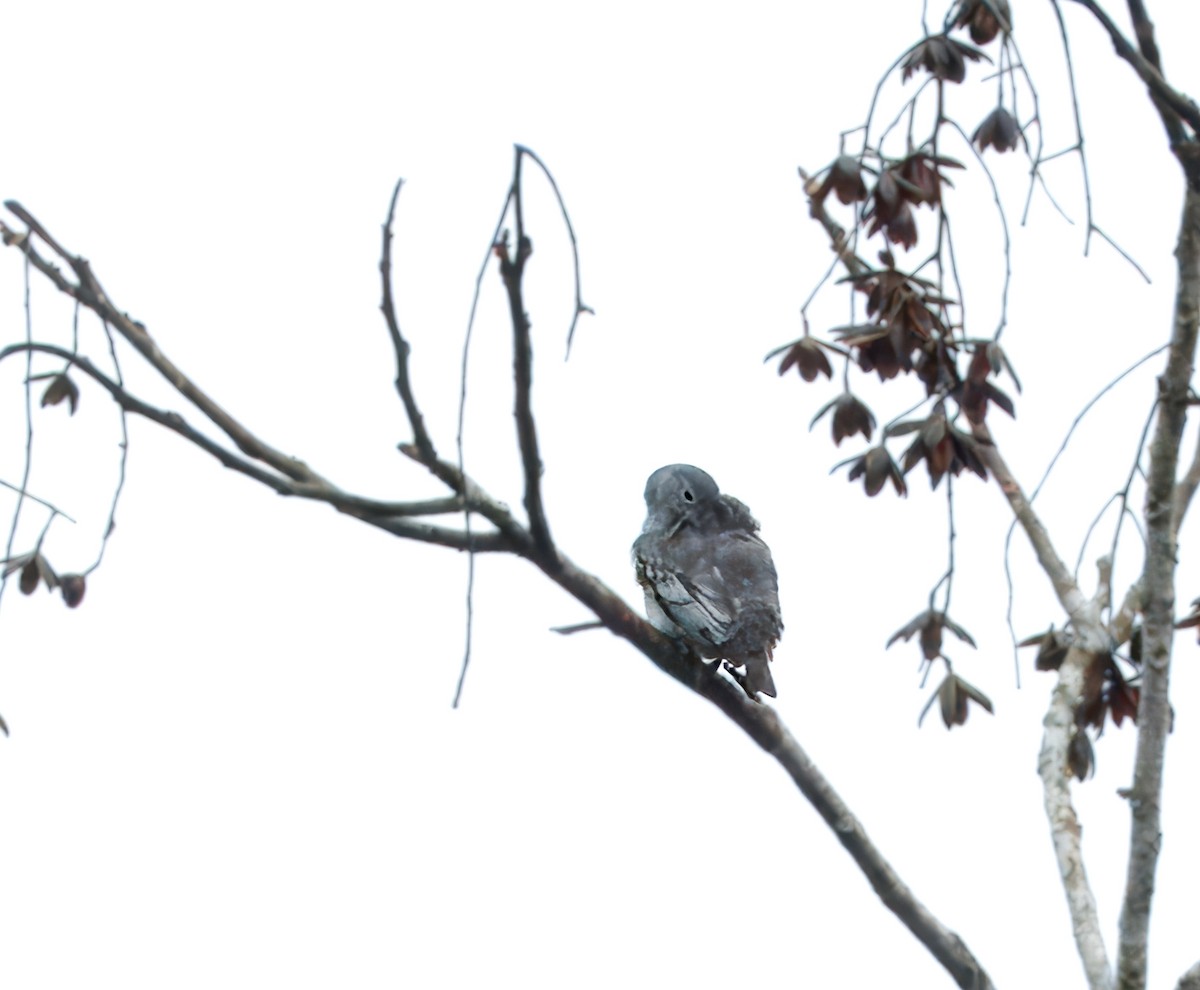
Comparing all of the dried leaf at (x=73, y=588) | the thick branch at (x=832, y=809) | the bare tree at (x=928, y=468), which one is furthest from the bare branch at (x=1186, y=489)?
the dried leaf at (x=73, y=588)

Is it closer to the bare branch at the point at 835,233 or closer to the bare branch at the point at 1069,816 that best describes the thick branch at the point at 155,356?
the bare branch at the point at 835,233

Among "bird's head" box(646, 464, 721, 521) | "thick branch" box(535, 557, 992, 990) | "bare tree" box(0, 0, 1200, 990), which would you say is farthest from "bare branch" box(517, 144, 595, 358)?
"bird's head" box(646, 464, 721, 521)

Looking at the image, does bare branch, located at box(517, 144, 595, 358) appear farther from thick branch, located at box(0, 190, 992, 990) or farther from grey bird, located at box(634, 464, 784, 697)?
grey bird, located at box(634, 464, 784, 697)

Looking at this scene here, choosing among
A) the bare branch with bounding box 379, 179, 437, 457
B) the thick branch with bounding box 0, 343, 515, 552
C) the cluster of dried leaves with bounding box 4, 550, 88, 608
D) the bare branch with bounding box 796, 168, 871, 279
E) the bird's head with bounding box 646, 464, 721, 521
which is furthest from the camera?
the bird's head with bounding box 646, 464, 721, 521

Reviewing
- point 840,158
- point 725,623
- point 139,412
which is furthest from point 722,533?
point 139,412

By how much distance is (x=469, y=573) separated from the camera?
2428mm

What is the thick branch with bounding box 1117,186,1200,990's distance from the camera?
3168 mm

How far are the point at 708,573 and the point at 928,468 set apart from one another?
135 cm

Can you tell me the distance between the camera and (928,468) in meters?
3.30

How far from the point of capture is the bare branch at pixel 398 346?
7.54 ft

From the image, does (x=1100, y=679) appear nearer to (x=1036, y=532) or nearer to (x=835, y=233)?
(x=1036, y=532)

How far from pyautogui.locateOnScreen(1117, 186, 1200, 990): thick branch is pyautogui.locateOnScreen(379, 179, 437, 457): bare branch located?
170 cm

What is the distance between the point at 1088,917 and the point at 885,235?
1.78m

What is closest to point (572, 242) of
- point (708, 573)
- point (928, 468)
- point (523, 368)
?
point (523, 368)
